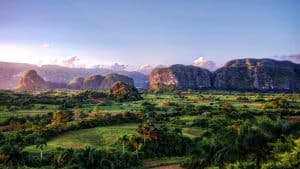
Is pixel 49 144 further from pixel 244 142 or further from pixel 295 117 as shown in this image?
pixel 295 117

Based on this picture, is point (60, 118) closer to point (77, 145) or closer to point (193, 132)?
point (77, 145)

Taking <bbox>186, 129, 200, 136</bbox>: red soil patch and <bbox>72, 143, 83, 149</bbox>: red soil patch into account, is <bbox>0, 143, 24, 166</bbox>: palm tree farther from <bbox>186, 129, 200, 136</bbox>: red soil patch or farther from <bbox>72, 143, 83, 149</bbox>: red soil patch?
<bbox>186, 129, 200, 136</bbox>: red soil patch

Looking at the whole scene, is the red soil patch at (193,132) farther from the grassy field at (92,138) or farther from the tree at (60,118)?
the tree at (60,118)

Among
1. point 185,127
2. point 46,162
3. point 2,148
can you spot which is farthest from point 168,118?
point 2,148

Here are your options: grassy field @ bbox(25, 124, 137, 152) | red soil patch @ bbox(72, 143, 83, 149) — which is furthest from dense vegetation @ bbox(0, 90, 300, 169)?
red soil patch @ bbox(72, 143, 83, 149)

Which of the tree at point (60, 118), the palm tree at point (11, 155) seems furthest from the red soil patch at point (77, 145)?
the palm tree at point (11, 155)

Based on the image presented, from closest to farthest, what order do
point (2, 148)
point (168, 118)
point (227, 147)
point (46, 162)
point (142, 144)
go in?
1. point (227, 147)
2. point (2, 148)
3. point (46, 162)
4. point (142, 144)
5. point (168, 118)

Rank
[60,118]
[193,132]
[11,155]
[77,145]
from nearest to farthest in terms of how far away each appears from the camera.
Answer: [11,155] → [77,145] → [193,132] → [60,118]

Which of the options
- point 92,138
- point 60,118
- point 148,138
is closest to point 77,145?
point 92,138
